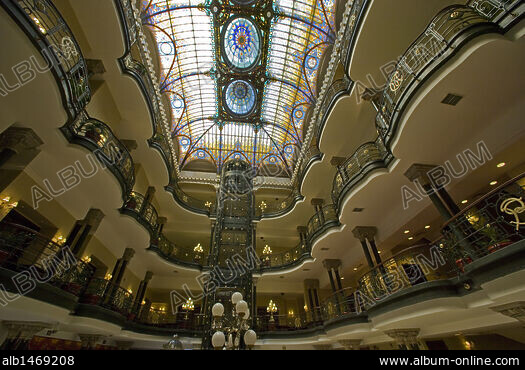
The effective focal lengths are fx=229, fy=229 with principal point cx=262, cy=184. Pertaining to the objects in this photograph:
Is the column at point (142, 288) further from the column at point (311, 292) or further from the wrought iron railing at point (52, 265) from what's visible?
the column at point (311, 292)

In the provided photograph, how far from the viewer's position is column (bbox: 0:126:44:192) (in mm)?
5629

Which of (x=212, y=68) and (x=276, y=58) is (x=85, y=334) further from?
(x=276, y=58)

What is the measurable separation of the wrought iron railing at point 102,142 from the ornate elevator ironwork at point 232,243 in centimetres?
663

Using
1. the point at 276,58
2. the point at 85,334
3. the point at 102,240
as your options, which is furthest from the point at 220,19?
the point at 85,334

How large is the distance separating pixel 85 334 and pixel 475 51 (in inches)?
567

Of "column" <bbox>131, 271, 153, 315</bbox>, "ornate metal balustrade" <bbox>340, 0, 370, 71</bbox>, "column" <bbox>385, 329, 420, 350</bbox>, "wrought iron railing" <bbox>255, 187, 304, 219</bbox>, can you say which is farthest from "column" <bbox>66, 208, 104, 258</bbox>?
"ornate metal balustrade" <bbox>340, 0, 370, 71</bbox>

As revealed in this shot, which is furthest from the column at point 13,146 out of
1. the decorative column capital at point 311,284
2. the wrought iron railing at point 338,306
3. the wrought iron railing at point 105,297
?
the decorative column capital at point 311,284

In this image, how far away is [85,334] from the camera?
8695mm

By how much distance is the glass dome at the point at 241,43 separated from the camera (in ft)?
43.4

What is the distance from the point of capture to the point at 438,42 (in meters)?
5.51

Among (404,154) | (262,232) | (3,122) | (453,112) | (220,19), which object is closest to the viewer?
(3,122)

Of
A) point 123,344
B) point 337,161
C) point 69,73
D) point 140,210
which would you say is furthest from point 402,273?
point 123,344

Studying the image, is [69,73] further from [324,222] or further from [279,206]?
[279,206]

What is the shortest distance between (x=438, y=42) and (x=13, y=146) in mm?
10717
